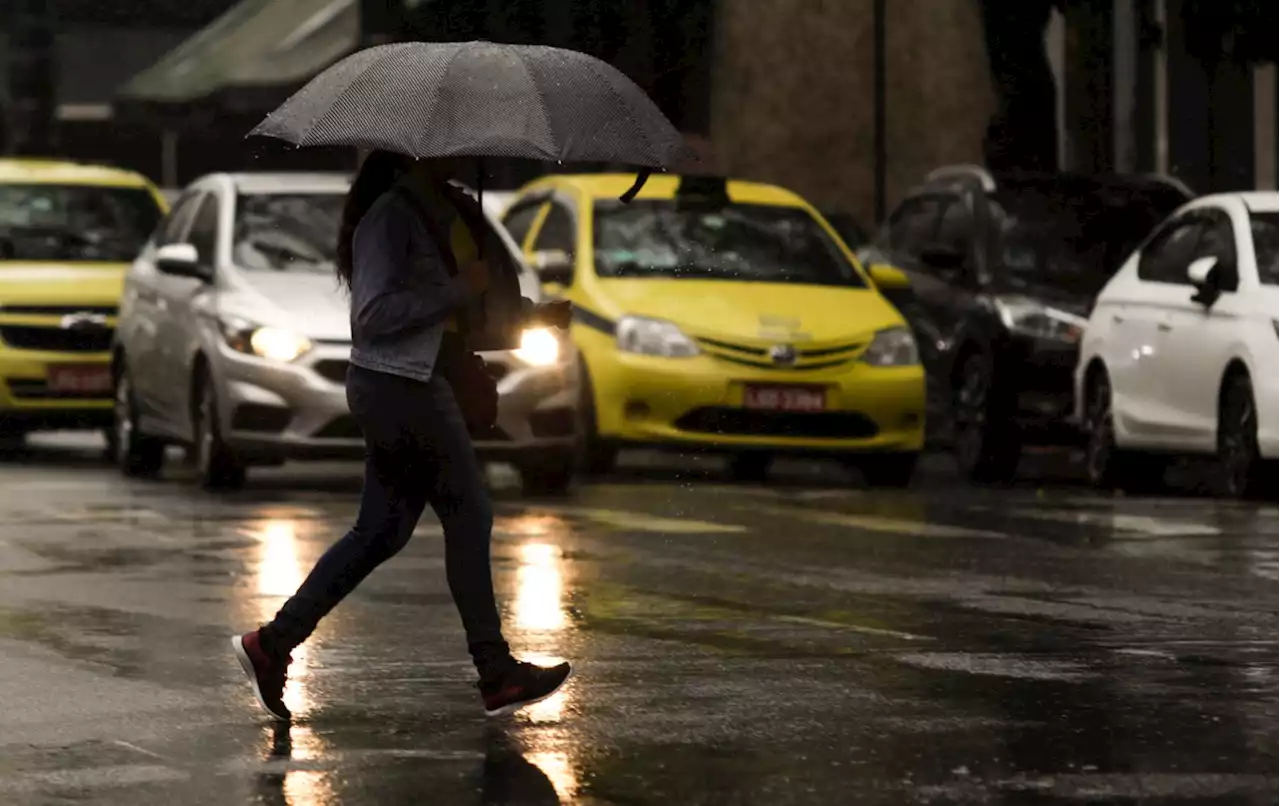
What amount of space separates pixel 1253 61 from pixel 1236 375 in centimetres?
766

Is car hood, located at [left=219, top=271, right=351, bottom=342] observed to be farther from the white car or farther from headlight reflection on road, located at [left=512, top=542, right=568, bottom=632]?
the white car

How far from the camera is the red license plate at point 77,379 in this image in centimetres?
2116

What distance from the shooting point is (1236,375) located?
17453 millimetres

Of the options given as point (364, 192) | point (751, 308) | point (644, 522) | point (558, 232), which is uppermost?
point (364, 192)

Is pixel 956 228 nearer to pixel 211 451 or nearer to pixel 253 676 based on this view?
pixel 211 451

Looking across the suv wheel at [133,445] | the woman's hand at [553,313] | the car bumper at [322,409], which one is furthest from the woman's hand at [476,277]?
the suv wheel at [133,445]

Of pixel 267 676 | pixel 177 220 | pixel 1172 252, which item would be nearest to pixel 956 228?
pixel 1172 252

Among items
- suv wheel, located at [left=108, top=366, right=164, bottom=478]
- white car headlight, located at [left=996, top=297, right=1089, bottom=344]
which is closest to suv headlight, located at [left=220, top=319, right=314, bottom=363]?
suv wheel, located at [left=108, top=366, right=164, bottom=478]

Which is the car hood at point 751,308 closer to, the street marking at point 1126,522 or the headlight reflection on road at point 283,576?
the street marking at point 1126,522

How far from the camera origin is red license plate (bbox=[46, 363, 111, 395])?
21.2m

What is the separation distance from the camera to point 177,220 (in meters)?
20.2

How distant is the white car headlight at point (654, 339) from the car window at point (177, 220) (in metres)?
2.76

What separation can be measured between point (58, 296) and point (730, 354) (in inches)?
A: 191

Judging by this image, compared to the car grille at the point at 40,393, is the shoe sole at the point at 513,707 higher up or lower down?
higher up
